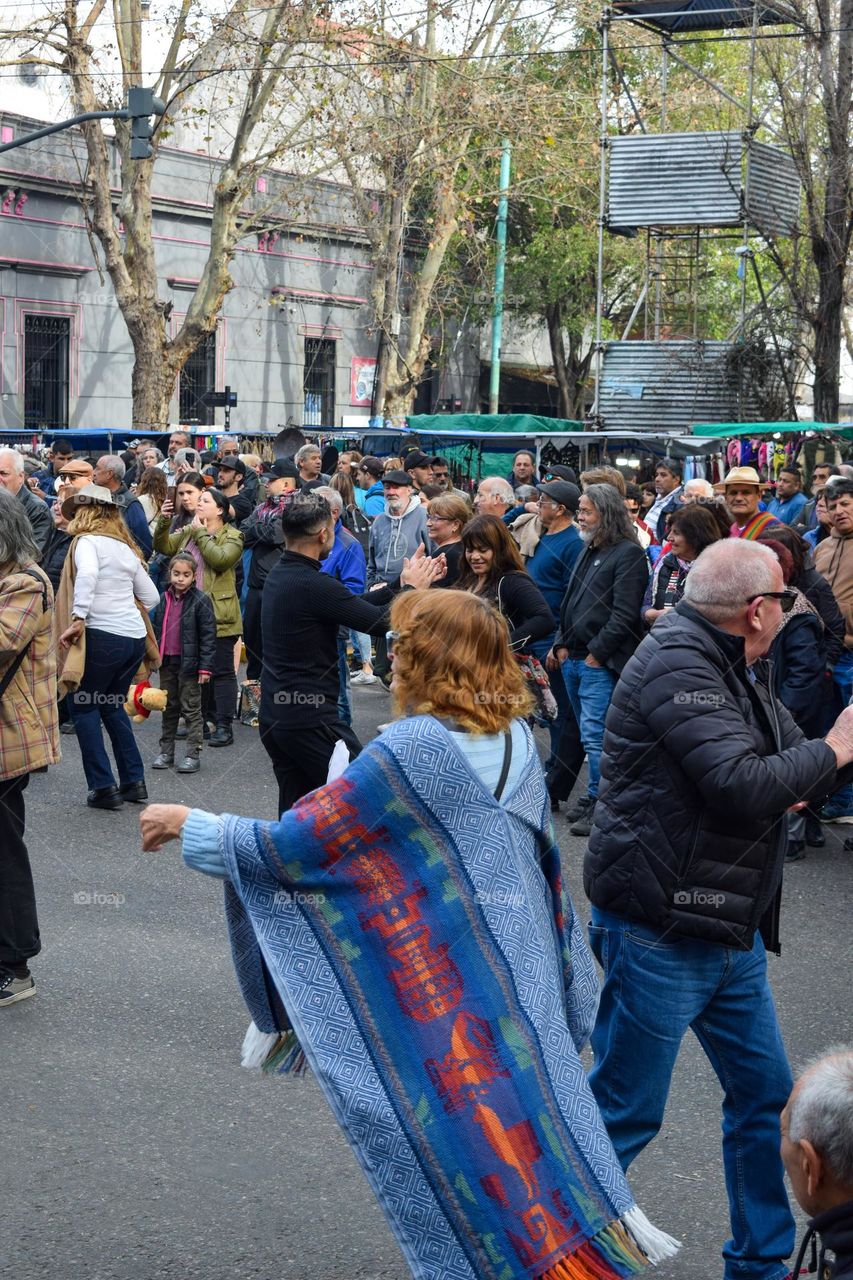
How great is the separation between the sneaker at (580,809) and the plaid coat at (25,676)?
3.80 metres

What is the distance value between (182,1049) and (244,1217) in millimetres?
1246

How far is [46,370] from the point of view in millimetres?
26250

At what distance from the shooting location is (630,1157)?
12.2 feet

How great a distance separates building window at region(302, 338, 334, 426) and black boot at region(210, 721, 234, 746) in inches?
871

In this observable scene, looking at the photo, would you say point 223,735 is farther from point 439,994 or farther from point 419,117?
point 419,117

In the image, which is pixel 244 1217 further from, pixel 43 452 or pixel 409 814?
pixel 43 452

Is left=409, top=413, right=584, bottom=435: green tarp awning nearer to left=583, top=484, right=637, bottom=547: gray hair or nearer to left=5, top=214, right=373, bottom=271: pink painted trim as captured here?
left=5, top=214, right=373, bottom=271: pink painted trim

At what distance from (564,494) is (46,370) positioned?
19.0 meters

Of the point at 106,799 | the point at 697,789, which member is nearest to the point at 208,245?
the point at 106,799

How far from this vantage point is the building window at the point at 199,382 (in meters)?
29.3

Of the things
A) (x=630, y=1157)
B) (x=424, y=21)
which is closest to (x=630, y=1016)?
(x=630, y=1157)

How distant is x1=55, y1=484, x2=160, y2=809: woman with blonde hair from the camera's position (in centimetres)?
865

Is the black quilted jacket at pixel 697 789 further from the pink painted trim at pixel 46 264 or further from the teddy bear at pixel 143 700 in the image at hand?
the pink painted trim at pixel 46 264

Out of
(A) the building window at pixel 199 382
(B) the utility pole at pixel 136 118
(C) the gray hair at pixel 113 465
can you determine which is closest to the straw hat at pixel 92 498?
(C) the gray hair at pixel 113 465
